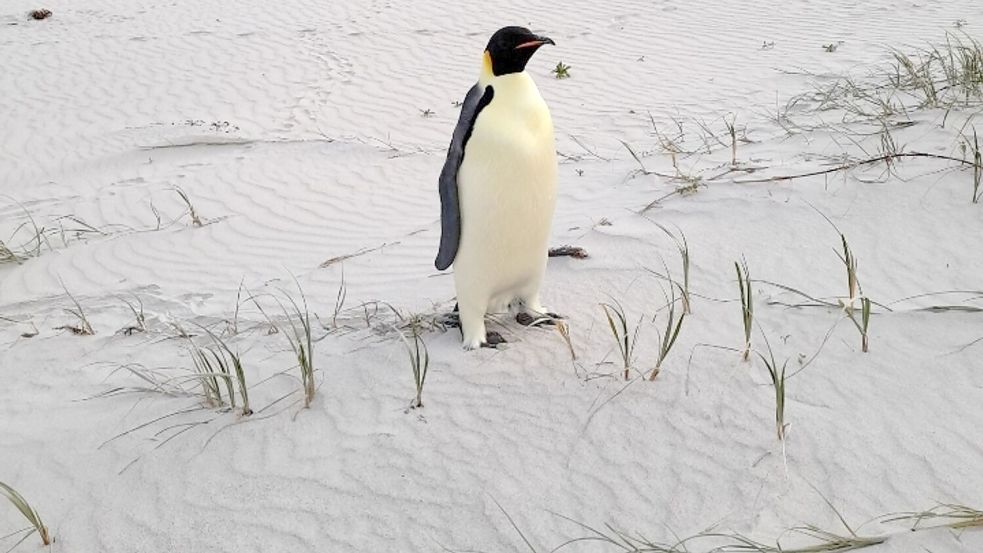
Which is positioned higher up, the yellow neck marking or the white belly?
the yellow neck marking

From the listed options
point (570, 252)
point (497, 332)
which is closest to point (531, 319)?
point (497, 332)

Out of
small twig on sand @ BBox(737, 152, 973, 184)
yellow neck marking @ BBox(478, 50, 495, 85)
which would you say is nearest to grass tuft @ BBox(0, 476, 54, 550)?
yellow neck marking @ BBox(478, 50, 495, 85)

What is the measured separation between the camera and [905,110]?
207 inches

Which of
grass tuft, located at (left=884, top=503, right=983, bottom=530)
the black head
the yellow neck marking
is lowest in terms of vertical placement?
grass tuft, located at (left=884, top=503, right=983, bottom=530)

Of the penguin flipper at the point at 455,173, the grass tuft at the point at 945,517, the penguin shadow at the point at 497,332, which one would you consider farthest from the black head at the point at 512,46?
the grass tuft at the point at 945,517

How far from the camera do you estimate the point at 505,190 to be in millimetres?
2998

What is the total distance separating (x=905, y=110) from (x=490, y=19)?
777 cm

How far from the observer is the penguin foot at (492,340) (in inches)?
127

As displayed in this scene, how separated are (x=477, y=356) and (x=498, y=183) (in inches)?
26.7

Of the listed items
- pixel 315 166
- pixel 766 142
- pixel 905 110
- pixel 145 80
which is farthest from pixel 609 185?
pixel 145 80

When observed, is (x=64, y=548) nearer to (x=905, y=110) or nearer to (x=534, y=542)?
(x=534, y=542)

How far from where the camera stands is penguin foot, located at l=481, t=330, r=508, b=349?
10.6 ft

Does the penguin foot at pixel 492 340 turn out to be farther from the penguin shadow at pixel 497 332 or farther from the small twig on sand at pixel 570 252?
the small twig on sand at pixel 570 252

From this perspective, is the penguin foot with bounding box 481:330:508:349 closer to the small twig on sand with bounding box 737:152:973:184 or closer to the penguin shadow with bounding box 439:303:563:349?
the penguin shadow with bounding box 439:303:563:349
